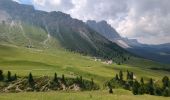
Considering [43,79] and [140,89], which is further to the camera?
[43,79]

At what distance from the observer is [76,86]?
198250 mm

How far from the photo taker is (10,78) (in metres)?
190

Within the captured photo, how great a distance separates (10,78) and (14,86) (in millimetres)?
11648

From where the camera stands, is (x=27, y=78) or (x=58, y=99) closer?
(x=58, y=99)

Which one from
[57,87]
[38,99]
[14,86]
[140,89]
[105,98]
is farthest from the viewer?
[57,87]

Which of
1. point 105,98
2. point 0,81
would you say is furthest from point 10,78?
point 105,98

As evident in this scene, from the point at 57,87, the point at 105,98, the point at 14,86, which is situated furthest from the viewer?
the point at 57,87

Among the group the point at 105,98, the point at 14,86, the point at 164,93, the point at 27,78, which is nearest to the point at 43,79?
the point at 27,78

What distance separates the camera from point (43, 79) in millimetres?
199500

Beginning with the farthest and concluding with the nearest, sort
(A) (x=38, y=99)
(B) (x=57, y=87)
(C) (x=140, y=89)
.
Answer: (B) (x=57, y=87), (C) (x=140, y=89), (A) (x=38, y=99)

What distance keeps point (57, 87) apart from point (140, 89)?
8583 cm

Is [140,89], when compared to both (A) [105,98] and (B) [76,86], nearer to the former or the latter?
(A) [105,98]

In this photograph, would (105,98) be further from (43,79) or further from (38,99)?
(43,79)

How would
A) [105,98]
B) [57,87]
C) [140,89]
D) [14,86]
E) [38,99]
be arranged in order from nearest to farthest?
[38,99]
[105,98]
[140,89]
[14,86]
[57,87]
